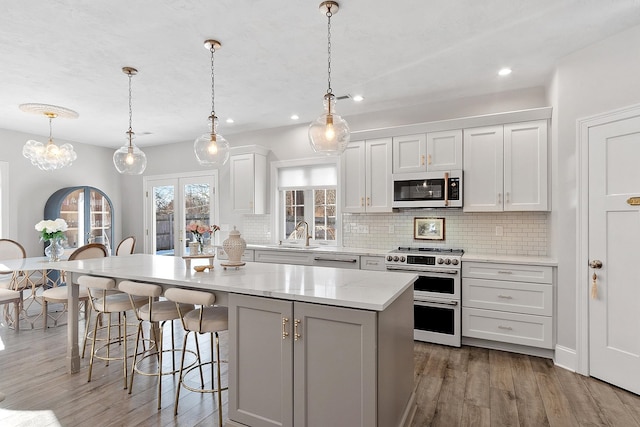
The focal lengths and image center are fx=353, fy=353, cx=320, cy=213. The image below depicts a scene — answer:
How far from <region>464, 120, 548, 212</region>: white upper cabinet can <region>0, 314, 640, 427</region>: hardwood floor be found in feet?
5.24

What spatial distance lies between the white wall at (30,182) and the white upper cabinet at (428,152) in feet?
19.8

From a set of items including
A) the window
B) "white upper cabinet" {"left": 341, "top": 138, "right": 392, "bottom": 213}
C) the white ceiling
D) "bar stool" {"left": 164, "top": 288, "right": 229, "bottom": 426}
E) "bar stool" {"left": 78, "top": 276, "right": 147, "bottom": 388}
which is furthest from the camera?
the window

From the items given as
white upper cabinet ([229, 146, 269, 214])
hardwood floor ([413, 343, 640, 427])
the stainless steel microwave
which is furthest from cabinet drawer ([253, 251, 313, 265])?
hardwood floor ([413, 343, 640, 427])

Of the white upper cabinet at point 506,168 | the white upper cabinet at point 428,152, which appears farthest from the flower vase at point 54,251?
the white upper cabinet at point 506,168

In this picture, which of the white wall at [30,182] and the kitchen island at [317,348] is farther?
the white wall at [30,182]

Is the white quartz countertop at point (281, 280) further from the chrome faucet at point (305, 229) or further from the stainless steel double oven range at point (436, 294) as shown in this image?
the chrome faucet at point (305, 229)

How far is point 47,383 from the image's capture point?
288 cm

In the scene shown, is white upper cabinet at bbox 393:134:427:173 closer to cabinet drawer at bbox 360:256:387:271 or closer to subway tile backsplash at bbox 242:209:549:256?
subway tile backsplash at bbox 242:209:549:256

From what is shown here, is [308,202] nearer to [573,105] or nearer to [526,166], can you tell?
[526,166]

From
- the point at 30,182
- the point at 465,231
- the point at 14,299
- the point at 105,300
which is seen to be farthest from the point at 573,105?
the point at 30,182

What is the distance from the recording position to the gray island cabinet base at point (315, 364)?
179cm

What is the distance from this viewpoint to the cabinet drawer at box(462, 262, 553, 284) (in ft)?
11.3

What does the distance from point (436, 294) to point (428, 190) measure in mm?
1200

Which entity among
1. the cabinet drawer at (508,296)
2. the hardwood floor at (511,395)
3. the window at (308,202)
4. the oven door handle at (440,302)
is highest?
the window at (308,202)
